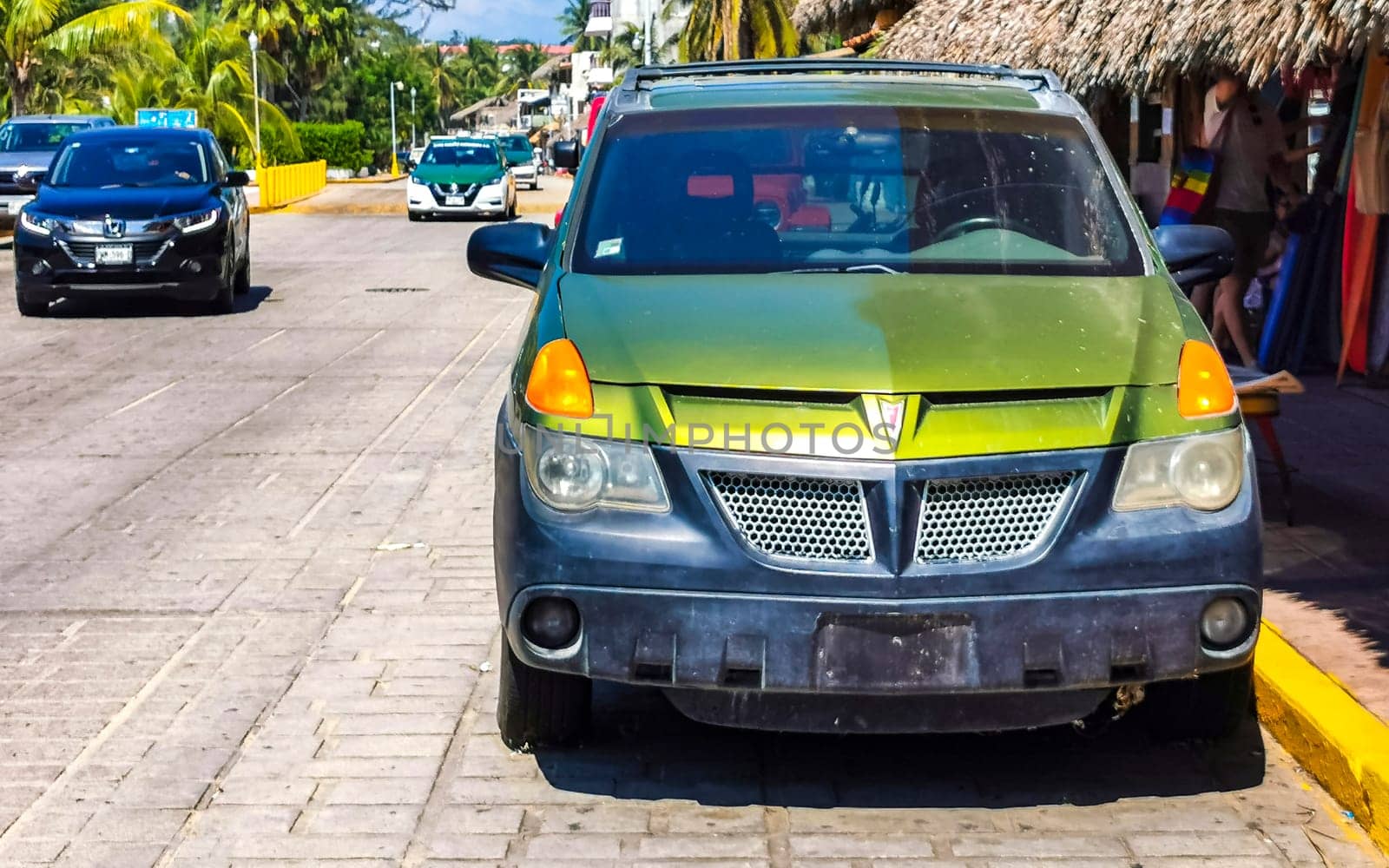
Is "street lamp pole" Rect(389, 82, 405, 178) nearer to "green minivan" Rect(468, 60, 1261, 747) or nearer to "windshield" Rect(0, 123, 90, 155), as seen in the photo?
"windshield" Rect(0, 123, 90, 155)

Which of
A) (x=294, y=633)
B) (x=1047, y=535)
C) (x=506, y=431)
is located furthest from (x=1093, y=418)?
(x=294, y=633)

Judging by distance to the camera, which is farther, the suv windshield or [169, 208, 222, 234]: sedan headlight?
the suv windshield

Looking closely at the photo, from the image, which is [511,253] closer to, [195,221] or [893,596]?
[893,596]

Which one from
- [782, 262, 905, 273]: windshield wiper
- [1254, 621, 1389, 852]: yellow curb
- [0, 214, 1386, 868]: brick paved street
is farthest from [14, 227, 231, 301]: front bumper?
[1254, 621, 1389, 852]: yellow curb

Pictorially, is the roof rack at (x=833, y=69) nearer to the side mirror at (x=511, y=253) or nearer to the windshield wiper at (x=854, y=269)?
the side mirror at (x=511, y=253)

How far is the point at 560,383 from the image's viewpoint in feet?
15.4

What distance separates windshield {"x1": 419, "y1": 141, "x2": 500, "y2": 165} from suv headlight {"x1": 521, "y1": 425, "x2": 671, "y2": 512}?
33.3 metres

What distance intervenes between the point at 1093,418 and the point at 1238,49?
5.18 meters

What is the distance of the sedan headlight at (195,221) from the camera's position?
17.6m

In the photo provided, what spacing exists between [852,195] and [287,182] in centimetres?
4131

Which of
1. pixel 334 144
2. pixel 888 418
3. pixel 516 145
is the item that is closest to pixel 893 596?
pixel 888 418

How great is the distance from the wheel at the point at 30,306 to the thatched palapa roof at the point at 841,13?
1267 cm

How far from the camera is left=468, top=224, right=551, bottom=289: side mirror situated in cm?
589

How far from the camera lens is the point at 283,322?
17594 millimetres
